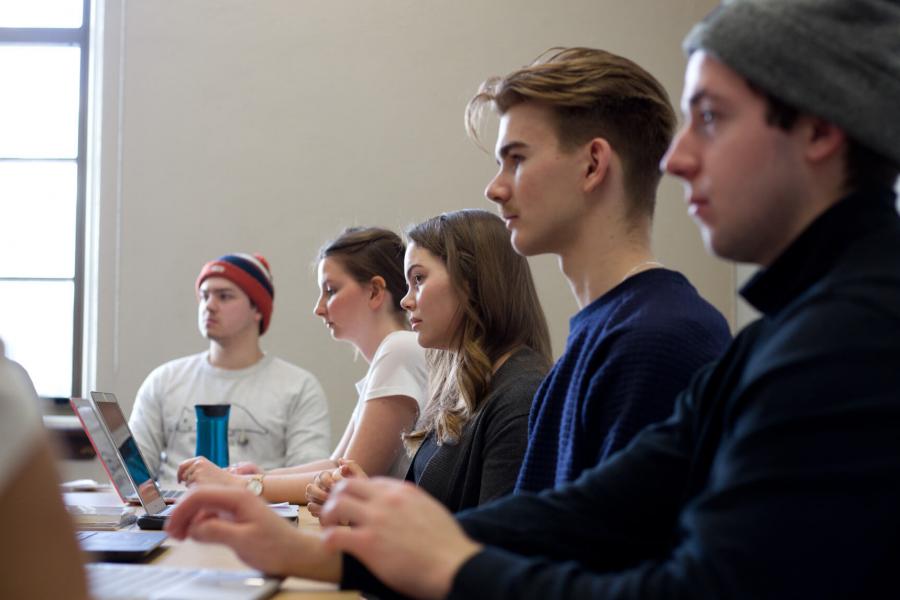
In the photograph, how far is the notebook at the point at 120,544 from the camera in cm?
133

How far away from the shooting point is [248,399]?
3334mm

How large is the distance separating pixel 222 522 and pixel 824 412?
621 mm

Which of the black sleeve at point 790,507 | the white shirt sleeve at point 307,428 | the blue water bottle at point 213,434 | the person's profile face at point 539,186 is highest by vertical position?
the person's profile face at point 539,186

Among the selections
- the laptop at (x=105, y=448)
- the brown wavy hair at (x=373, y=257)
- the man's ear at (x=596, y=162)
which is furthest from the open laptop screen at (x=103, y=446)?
the man's ear at (x=596, y=162)

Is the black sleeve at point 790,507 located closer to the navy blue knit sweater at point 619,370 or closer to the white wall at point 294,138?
the navy blue knit sweater at point 619,370

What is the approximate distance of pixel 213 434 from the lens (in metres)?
2.64

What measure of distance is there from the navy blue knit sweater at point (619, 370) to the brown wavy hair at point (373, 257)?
52.7 inches

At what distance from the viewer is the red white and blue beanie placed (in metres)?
3.58

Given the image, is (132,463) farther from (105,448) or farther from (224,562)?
(224,562)

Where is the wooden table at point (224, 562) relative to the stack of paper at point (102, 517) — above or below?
above

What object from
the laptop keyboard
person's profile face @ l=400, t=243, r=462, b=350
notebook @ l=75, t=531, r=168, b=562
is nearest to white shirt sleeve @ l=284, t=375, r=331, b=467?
person's profile face @ l=400, t=243, r=462, b=350

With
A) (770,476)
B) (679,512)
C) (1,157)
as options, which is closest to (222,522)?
(679,512)

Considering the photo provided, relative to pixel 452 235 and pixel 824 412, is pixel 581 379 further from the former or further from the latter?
pixel 452 235

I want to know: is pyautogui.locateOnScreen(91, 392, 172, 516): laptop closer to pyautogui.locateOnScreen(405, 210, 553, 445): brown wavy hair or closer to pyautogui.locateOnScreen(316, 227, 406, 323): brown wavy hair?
pyautogui.locateOnScreen(405, 210, 553, 445): brown wavy hair
